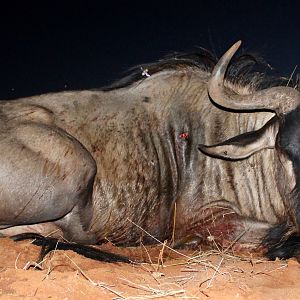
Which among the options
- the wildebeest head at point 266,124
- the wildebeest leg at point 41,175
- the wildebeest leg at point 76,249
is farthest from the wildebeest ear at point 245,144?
the wildebeest leg at point 76,249

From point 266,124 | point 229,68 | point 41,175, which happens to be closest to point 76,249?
point 41,175

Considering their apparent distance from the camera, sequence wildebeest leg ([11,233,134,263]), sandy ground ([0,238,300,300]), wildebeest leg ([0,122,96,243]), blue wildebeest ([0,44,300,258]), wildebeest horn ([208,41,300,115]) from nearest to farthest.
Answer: sandy ground ([0,238,300,300]) → wildebeest leg ([11,233,134,263]) → wildebeest leg ([0,122,96,243]) → blue wildebeest ([0,44,300,258]) → wildebeest horn ([208,41,300,115])

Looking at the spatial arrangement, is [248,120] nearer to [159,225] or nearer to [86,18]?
[159,225]

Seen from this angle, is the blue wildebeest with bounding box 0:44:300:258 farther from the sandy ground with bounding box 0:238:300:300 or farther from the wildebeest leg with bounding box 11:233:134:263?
the sandy ground with bounding box 0:238:300:300

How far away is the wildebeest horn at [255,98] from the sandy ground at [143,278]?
3.99 feet

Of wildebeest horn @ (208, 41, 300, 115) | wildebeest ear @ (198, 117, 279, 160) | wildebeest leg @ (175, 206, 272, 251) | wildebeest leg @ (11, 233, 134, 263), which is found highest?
wildebeest horn @ (208, 41, 300, 115)

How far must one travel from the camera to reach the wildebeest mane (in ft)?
15.3

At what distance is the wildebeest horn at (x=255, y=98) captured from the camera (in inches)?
154

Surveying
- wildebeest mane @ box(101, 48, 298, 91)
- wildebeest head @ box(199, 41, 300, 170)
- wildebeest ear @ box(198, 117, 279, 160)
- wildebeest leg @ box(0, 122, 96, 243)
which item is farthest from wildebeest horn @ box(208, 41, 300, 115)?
wildebeest leg @ box(0, 122, 96, 243)

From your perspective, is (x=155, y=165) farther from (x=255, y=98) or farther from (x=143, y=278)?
(x=143, y=278)

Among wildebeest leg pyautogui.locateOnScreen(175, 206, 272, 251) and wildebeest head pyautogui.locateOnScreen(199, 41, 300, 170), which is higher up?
wildebeest head pyautogui.locateOnScreen(199, 41, 300, 170)

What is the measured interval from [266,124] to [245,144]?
0.82 ft

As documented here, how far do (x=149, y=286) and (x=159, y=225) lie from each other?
1.53 m

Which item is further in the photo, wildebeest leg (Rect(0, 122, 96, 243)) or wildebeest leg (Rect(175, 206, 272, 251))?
wildebeest leg (Rect(175, 206, 272, 251))
